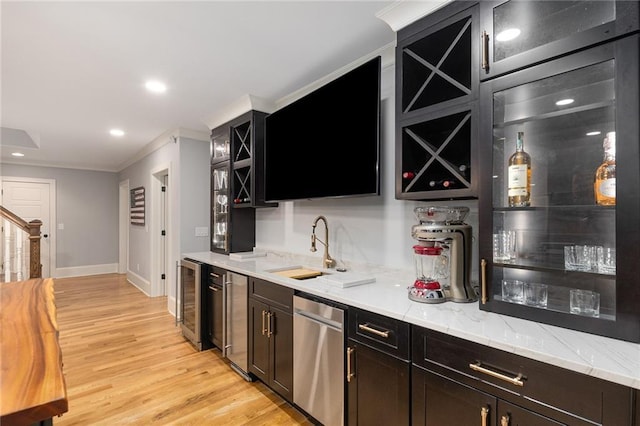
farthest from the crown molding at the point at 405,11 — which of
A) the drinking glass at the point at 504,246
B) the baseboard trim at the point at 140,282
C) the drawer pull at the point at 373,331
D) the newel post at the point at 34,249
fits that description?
the baseboard trim at the point at 140,282

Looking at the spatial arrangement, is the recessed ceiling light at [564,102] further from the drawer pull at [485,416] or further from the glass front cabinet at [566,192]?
the drawer pull at [485,416]

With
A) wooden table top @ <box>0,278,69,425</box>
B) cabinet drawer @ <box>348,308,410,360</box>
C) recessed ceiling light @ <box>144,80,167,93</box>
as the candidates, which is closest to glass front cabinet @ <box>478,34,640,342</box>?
cabinet drawer @ <box>348,308,410,360</box>

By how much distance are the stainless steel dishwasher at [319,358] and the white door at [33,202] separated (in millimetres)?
6740

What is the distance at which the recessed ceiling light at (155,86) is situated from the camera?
274cm

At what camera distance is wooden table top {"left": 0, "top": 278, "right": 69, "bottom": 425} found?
639mm

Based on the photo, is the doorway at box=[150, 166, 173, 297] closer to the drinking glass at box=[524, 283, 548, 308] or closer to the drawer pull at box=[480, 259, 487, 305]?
the drawer pull at box=[480, 259, 487, 305]

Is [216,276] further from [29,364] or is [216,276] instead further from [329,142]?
[29,364]

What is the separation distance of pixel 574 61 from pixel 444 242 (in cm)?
92

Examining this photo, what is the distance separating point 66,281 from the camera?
637cm

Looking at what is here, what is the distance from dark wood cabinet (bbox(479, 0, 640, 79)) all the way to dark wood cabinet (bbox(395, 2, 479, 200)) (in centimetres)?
7

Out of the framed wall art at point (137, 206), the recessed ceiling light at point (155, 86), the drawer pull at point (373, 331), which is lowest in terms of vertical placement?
the drawer pull at point (373, 331)

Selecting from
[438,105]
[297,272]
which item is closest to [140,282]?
[297,272]

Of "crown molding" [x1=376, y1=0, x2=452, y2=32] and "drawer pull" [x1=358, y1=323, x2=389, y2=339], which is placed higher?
"crown molding" [x1=376, y1=0, x2=452, y2=32]

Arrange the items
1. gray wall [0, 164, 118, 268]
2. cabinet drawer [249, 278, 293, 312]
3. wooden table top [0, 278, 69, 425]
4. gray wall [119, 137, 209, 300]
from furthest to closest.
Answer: gray wall [0, 164, 118, 268], gray wall [119, 137, 209, 300], cabinet drawer [249, 278, 293, 312], wooden table top [0, 278, 69, 425]
